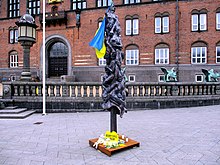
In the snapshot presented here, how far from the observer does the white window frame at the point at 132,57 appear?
1010 inches

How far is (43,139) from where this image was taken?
5453 millimetres

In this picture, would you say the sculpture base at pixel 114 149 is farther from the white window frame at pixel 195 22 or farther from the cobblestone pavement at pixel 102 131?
the white window frame at pixel 195 22

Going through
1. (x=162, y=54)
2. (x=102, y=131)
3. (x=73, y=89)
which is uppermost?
(x=162, y=54)

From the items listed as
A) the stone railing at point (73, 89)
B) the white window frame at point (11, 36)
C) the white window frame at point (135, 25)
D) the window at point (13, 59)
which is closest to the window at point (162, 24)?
the white window frame at point (135, 25)

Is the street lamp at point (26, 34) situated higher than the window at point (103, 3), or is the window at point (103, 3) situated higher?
the window at point (103, 3)

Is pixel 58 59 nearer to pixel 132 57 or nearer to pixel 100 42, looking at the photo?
pixel 132 57

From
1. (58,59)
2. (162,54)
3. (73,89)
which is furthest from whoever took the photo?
(58,59)

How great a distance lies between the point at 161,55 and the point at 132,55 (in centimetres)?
382

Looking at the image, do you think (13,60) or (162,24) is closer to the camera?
(162,24)

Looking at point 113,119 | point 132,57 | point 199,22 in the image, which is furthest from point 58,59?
point 113,119

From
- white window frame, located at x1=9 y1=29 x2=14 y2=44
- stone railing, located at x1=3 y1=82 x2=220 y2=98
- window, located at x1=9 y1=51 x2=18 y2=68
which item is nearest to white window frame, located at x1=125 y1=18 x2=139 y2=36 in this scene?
stone railing, located at x1=3 y1=82 x2=220 y2=98

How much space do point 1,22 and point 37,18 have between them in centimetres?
698

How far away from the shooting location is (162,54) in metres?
24.7

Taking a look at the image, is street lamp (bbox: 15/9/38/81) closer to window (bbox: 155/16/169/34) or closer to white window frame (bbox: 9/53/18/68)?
window (bbox: 155/16/169/34)
